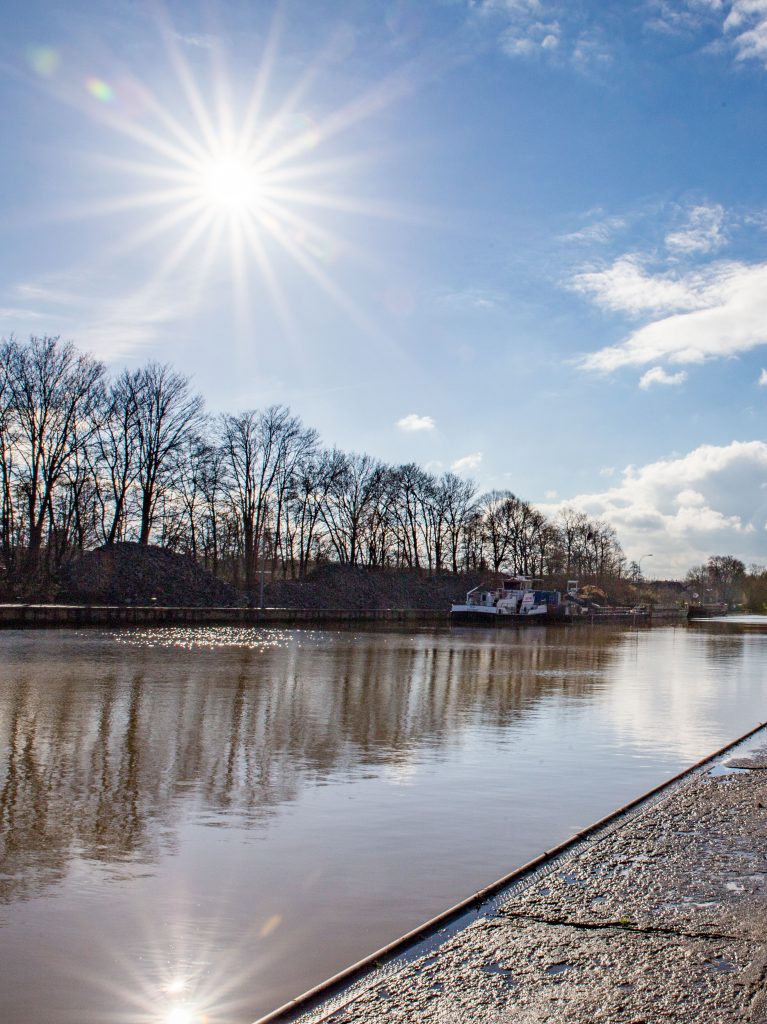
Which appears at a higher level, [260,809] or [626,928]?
[626,928]

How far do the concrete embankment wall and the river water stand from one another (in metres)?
19.9

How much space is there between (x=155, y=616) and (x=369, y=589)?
3179cm

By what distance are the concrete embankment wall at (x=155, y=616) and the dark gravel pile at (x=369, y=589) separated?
196 inches

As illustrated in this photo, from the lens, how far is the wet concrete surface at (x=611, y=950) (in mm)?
4137

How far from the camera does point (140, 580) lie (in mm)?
54219

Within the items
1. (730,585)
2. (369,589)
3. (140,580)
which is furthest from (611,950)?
(730,585)

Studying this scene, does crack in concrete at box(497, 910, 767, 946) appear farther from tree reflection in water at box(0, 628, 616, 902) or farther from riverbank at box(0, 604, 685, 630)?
riverbank at box(0, 604, 685, 630)

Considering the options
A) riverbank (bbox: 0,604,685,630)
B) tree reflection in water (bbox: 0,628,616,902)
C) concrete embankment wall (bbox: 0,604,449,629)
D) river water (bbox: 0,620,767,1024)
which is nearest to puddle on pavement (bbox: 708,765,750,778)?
river water (bbox: 0,620,767,1024)

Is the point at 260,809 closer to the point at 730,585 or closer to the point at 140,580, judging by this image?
the point at 140,580

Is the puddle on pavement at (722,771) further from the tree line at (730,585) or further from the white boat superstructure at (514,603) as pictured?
the tree line at (730,585)

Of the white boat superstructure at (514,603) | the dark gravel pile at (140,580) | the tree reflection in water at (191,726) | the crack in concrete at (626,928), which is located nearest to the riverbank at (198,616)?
the white boat superstructure at (514,603)

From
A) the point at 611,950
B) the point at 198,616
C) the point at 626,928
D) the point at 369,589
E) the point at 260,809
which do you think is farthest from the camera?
the point at 369,589

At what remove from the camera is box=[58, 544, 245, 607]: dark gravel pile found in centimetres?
5122

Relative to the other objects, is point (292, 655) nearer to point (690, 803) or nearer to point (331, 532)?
point (690, 803)
